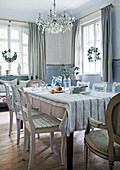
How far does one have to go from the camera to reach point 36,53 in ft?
20.1

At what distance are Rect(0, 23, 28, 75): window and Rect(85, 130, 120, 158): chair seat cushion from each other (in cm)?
483

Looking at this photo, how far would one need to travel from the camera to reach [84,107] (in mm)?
1984

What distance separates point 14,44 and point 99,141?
17.1 feet

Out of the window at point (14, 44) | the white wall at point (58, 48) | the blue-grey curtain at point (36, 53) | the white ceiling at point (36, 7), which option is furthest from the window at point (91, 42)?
the window at point (14, 44)

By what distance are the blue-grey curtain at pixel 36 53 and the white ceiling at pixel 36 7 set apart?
1.39 feet

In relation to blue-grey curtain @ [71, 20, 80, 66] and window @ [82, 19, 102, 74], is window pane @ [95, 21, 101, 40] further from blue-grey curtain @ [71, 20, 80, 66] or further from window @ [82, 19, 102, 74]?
blue-grey curtain @ [71, 20, 80, 66]

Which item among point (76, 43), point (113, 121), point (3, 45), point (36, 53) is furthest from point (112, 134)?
point (3, 45)

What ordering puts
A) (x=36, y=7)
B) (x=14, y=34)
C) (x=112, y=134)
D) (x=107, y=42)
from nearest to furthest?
(x=112, y=134) < (x=107, y=42) < (x=36, y=7) < (x=14, y=34)

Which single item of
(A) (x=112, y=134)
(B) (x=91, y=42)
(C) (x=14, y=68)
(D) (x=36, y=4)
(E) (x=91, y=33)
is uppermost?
(D) (x=36, y=4)

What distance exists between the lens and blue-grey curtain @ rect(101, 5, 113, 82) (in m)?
4.42

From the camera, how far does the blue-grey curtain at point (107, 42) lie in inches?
174

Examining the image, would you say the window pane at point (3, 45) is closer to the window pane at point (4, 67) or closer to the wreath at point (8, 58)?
the wreath at point (8, 58)

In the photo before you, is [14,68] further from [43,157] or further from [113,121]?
[113,121]

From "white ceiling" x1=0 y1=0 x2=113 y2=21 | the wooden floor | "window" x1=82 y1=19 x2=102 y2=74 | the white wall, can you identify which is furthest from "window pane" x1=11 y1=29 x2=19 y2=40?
the wooden floor
